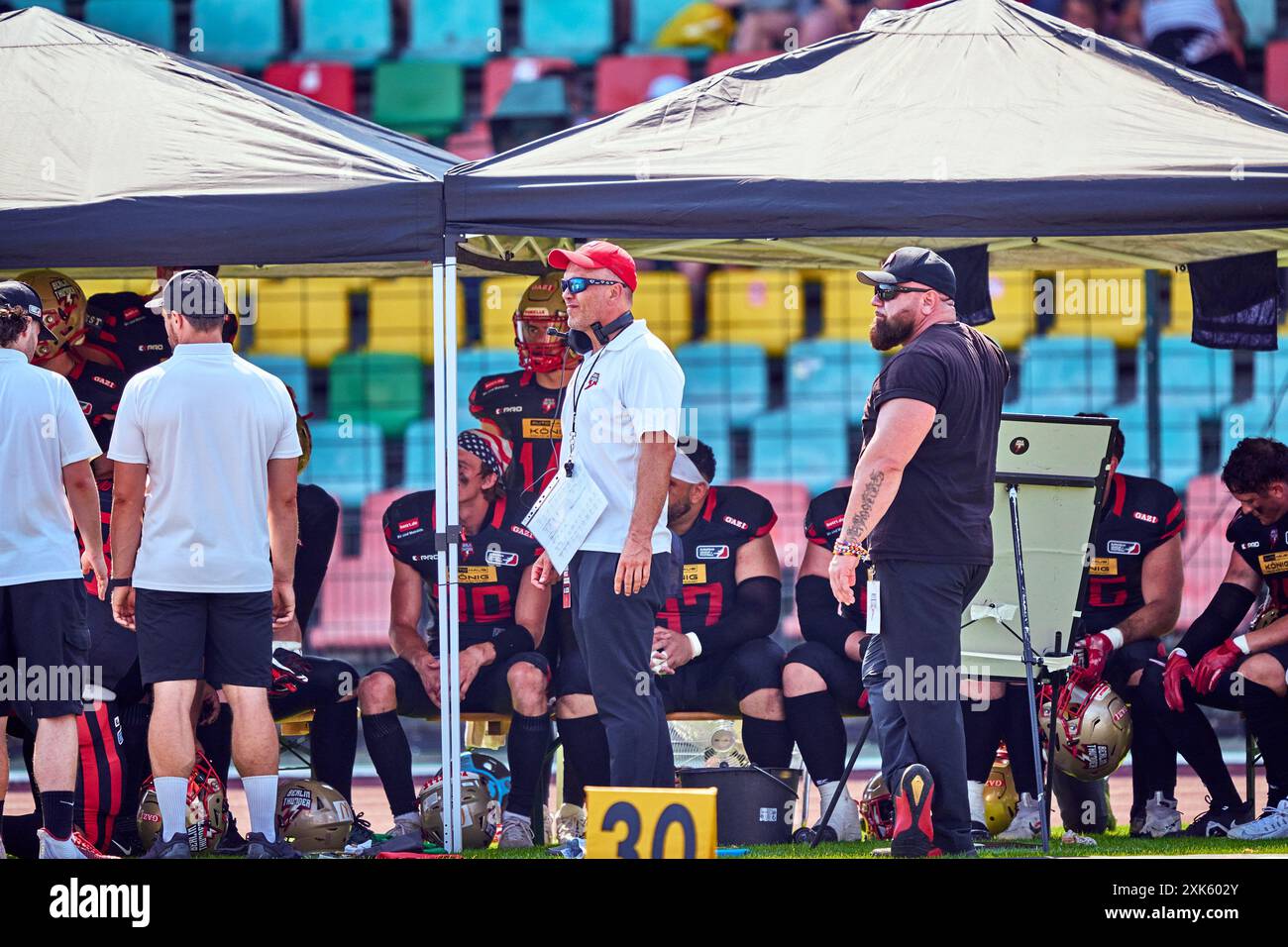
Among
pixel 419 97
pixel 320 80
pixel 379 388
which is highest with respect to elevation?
pixel 320 80

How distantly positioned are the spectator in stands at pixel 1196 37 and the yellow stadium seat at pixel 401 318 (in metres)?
4.69

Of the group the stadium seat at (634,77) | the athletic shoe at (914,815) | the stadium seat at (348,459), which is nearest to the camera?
the athletic shoe at (914,815)

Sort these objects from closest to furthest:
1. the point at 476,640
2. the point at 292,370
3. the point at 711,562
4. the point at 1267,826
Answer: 1. the point at 1267,826
2. the point at 476,640
3. the point at 711,562
4. the point at 292,370

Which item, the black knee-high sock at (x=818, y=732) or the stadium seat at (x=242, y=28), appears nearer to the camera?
the black knee-high sock at (x=818, y=732)

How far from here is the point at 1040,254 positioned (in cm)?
724

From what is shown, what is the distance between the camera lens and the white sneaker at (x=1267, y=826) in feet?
19.8

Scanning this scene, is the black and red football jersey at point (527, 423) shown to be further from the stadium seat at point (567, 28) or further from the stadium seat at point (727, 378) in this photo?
the stadium seat at point (567, 28)

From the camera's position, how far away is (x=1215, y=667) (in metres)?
6.23

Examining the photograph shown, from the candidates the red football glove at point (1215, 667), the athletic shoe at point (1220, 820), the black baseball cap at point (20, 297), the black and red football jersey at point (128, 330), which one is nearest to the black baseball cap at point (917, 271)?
the red football glove at point (1215, 667)

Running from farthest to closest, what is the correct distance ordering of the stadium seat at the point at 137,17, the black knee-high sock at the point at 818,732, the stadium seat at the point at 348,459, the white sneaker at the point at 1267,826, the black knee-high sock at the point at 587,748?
1. the stadium seat at the point at 137,17
2. the stadium seat at the point at 348,459
3. the black knee-high sock at the point at 818,732
4. the black knee-high sock at the point at 587,748
5. the white sneaker at the point at 1267,826

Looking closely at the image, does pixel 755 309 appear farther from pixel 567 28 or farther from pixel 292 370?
pixel 292 370

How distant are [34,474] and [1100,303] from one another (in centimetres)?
648

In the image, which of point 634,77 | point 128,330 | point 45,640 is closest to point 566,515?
point 45,640

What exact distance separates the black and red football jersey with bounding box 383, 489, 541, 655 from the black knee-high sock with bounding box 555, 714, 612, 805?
0.52m
